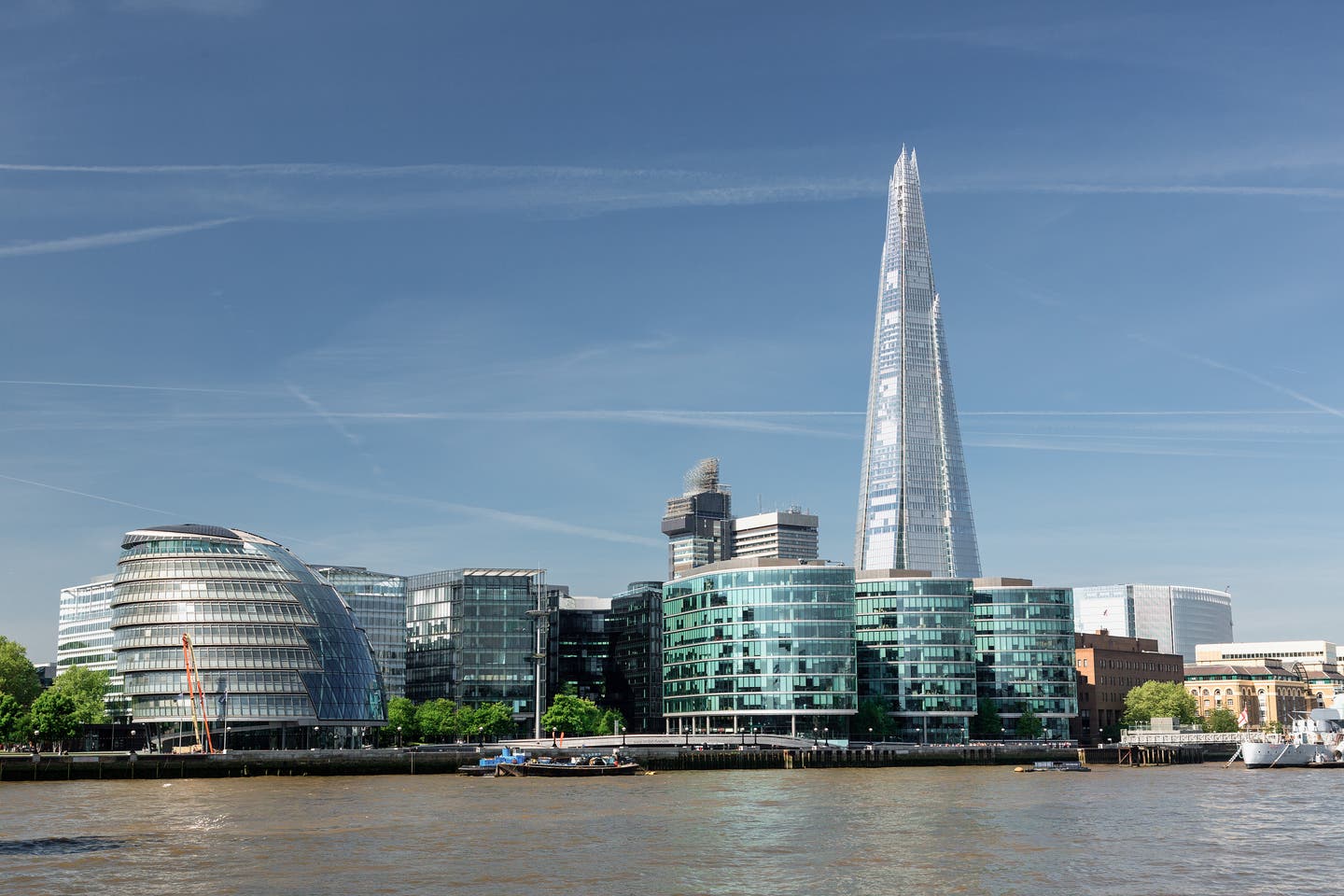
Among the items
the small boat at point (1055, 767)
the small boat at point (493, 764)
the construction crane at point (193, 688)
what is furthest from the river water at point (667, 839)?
the construction crane at point (193, 688)

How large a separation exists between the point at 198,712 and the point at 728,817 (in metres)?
105

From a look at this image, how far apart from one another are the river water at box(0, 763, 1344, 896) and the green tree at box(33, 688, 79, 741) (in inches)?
1509

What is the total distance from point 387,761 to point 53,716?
38.4 metres

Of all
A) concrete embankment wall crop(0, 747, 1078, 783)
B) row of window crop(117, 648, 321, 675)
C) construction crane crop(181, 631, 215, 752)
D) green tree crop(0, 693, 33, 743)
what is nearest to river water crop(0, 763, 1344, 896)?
concrete embankment wall crop(0, 747, 1078, 783)

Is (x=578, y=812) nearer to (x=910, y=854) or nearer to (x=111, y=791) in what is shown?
(x=910, y=854)

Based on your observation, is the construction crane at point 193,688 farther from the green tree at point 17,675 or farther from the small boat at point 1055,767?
the small boat at point 1055,767

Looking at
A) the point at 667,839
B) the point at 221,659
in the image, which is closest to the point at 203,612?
the point at 221,659

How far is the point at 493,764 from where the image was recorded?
6004 inches

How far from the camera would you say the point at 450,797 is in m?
112

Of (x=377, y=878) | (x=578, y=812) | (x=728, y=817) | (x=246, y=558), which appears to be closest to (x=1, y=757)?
(x=246, y=558)

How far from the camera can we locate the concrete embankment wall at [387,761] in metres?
138

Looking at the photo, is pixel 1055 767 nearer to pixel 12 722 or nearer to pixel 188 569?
pixel 188 569

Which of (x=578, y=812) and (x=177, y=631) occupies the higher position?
(x=177, y=631)

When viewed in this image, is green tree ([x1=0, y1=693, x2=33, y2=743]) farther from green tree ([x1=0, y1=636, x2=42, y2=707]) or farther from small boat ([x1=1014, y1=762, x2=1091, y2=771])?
small boat ([x1=1014, y1=762, x2=1091, y2=771])
